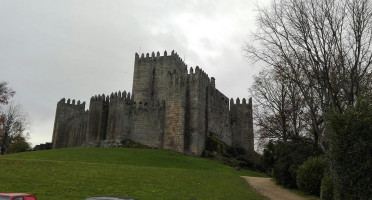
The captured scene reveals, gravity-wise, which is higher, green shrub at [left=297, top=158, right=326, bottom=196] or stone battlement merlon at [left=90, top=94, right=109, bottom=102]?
stone battlement merlon at [left=90, top=94, right=109, bottom=102]

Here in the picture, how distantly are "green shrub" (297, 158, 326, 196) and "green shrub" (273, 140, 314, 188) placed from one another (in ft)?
6.74

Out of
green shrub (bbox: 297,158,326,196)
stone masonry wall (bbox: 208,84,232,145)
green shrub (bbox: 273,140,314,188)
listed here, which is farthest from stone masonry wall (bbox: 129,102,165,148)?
green shrub (bbox: 297,158,326,196)

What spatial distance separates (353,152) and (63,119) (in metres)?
52.0

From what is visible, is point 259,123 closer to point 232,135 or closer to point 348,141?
point 348,141

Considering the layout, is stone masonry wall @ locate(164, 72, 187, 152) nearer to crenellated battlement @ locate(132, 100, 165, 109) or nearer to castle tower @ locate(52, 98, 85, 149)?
crenellated battlement @ locate(132, 100, 165, 109)

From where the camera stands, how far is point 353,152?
44.4 ft

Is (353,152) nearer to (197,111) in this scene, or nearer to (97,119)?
(197,111)

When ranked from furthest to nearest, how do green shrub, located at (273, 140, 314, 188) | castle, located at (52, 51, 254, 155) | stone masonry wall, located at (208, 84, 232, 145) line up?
stone masonry wall, located at (208, 84, 232, 145), castle, located at (52, 51, 254, 155), green shrub, located at (273, 140, 314, 188)

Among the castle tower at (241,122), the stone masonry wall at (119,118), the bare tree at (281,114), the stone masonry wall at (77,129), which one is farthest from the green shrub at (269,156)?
the stone masonry wall at (77,129)

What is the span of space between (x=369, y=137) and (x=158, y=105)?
3330 cm

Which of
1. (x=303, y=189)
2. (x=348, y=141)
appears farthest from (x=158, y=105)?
(x=348, y=141)

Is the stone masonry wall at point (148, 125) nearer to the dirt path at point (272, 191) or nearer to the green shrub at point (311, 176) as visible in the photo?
the dirt path at point (272, 191)

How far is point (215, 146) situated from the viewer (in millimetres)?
44188

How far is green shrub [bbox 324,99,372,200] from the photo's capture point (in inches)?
520
